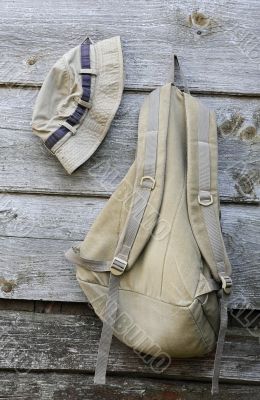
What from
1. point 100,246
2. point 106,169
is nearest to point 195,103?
point 106,169

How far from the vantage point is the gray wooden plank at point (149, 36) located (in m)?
1.39

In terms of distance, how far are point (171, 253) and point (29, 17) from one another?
60cm

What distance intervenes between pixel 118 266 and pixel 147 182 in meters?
0.17

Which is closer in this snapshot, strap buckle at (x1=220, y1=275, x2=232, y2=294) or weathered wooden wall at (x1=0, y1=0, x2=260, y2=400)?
strap buckle at (x1=220, y1=275, x2=232, y2=294)

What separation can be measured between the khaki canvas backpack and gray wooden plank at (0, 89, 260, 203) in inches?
2.8

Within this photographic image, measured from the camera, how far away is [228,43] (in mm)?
1388

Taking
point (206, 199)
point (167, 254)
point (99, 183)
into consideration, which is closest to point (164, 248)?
point (167, 254)

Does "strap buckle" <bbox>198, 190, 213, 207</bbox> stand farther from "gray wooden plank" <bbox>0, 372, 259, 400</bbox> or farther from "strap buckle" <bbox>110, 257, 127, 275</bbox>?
"gray wooden plank" <bbox>0, 372, 259, 400</bbox>

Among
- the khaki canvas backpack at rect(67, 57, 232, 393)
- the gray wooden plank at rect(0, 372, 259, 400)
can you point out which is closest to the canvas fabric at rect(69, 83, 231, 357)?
the khaki canvas backpack at rect(67, 57, 232, 393)

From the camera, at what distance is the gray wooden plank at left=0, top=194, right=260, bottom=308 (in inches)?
54.4

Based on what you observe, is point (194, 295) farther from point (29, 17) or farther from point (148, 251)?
point (29, 17)

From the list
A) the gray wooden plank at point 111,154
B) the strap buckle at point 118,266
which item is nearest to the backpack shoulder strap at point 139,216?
the strap buckle at point 118,266

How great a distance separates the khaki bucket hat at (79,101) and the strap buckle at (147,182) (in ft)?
0.48

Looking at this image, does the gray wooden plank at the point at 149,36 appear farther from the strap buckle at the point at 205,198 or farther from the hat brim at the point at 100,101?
the strap buckle at the point at 205,198
